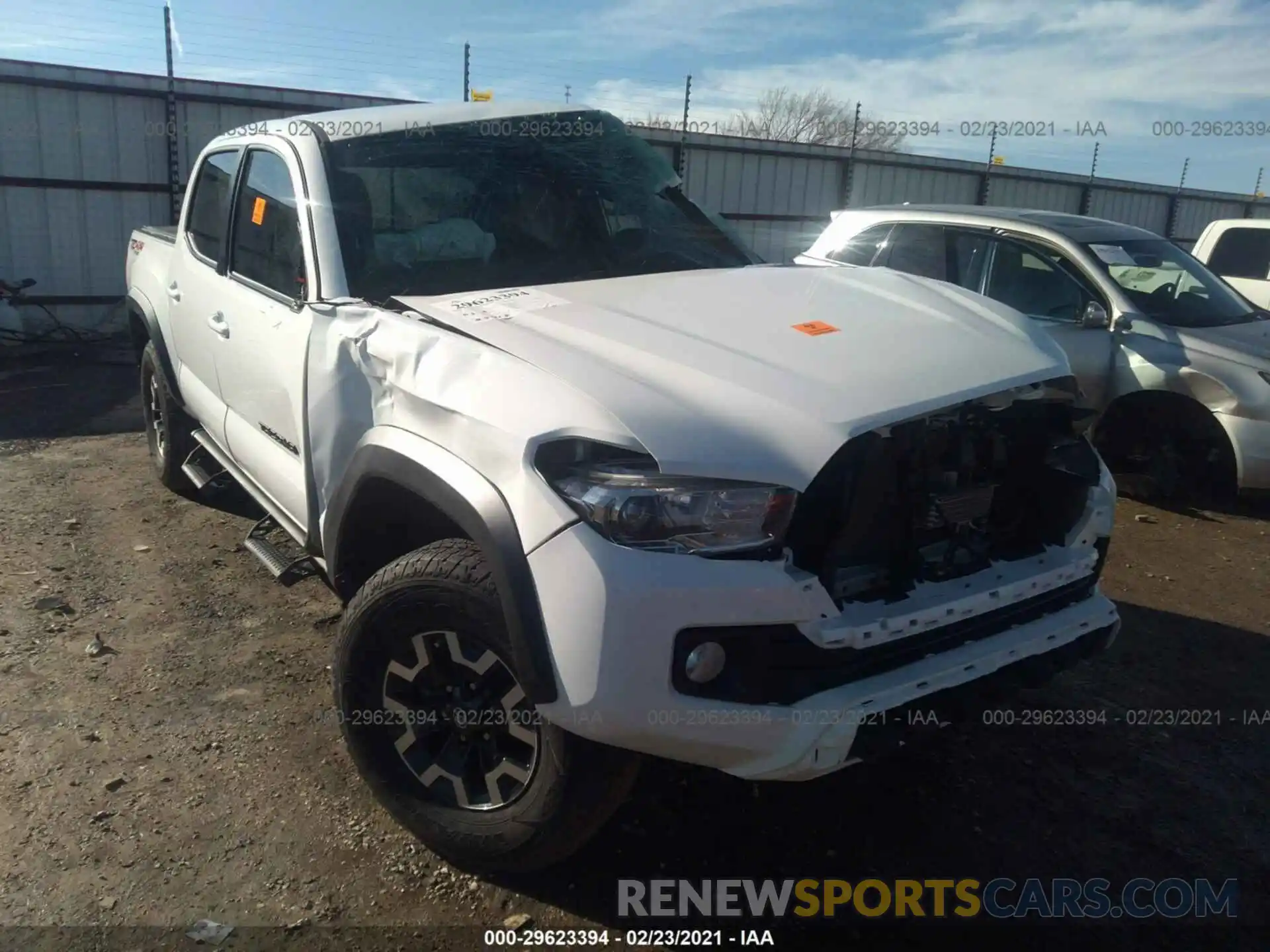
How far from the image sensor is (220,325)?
3.95m

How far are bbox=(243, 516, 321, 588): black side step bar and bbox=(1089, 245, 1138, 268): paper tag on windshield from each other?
513 cm

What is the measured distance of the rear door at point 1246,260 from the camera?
8.65 m

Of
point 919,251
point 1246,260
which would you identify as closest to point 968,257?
point 919,251

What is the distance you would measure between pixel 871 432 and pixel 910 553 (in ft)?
1.14

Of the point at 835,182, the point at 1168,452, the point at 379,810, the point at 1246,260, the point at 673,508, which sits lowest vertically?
the point at 379,810

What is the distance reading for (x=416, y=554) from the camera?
97.9 inches

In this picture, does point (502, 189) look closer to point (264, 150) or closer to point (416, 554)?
point (264, 150)

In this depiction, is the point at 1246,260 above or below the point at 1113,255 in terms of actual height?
below

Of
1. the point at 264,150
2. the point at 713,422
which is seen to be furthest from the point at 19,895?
the point at 264,150

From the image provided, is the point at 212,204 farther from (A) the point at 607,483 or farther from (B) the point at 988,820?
(B) the point at 988,820

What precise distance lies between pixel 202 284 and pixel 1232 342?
18.1ft

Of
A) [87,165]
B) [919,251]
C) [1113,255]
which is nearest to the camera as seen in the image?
[1113,255]

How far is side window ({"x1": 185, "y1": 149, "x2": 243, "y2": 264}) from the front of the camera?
4133mm

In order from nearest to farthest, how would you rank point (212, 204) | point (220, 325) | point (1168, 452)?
point (220, 325)
point (212, 204)
point (1168, 452)
